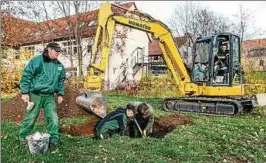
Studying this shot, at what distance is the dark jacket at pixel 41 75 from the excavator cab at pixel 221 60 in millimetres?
→ 6892

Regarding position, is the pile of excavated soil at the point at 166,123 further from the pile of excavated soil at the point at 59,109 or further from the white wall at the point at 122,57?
the white wall at the point at 122,57

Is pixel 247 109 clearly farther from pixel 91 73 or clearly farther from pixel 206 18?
pixel 206 18

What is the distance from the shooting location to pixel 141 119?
8422 mm

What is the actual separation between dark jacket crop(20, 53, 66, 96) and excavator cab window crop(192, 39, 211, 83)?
22.9 ft

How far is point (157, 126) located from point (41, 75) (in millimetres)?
3942

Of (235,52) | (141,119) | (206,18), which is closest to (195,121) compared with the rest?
(141,119)

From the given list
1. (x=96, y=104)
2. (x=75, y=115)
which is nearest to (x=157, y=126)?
(x=96, y=104)

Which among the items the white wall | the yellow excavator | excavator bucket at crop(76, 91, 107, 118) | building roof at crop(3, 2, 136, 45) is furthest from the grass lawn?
the white wall

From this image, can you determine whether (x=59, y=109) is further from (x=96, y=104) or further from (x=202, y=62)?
(x=202, y=62)

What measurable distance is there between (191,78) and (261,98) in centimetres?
257

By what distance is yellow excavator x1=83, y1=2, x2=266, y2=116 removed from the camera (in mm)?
11945

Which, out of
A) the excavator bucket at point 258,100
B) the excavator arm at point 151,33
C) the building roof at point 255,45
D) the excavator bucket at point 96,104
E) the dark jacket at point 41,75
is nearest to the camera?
the dark jacket at point 41,75

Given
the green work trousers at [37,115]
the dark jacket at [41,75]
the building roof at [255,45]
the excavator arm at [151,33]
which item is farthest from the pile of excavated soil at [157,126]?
the building roof at [255,45]

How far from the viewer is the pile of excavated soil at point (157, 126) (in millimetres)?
8788
